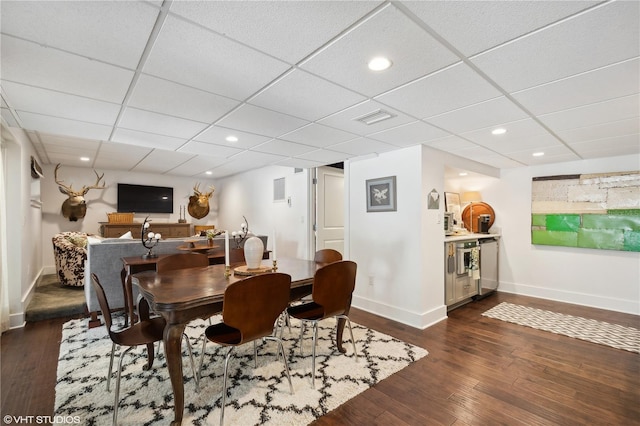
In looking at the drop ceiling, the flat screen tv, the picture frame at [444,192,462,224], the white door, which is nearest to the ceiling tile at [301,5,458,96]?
the drop ceiling

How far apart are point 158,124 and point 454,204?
4941 mm

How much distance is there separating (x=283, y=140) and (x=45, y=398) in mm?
2855

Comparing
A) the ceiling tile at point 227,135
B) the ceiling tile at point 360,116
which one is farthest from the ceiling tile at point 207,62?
the ceiling tile at point 227,135

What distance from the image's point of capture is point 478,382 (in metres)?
2.28

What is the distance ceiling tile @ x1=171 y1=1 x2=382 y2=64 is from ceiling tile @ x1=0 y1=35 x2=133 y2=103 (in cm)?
82

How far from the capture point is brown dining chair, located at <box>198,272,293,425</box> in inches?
68.5

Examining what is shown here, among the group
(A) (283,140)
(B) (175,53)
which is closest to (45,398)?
(B) (175,53)

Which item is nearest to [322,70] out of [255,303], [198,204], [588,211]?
[255,303]

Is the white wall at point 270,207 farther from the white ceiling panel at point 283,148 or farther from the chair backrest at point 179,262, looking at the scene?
the chair backrest at point 179,262

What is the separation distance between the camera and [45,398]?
2006mm

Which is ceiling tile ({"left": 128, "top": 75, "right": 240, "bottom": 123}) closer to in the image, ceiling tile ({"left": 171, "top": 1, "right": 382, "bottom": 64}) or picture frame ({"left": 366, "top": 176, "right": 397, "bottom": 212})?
ceiling tile ({"left": 171, "top": 1, "right": 382, "bottom": 64})

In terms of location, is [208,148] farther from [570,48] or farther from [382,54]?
[570,48]

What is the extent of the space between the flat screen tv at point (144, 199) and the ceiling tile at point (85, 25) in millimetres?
6298

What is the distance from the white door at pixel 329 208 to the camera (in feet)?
16.5
